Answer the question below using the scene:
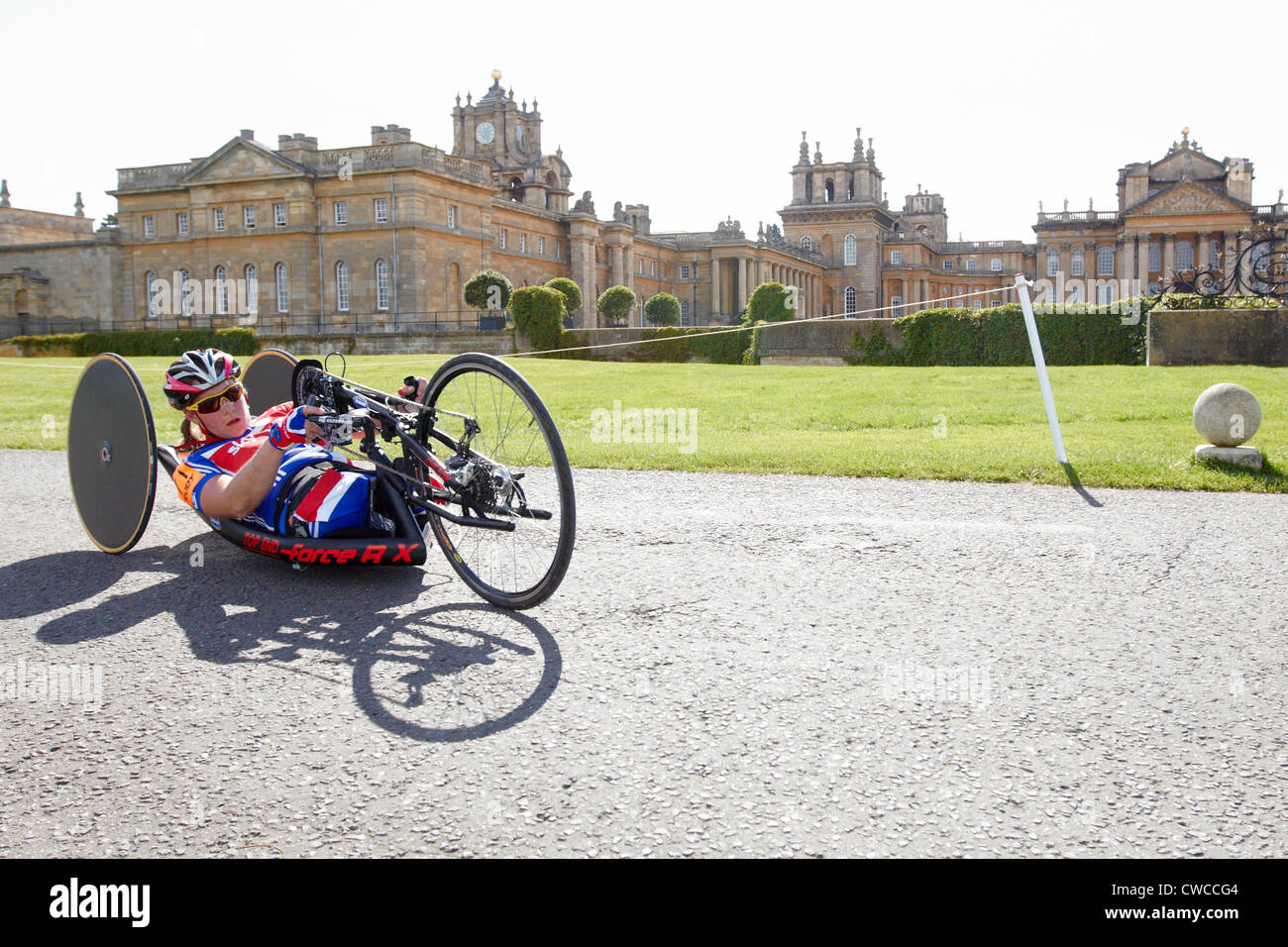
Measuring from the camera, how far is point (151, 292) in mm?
60094

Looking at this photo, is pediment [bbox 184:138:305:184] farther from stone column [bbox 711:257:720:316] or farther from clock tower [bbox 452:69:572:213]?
stone column [bbox 711:257:720:316]

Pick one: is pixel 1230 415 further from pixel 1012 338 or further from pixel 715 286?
pixel 715 286

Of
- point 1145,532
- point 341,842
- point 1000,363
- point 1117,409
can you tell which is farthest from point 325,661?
point 1000,363

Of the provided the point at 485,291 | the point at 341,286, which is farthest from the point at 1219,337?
the point at 341,286

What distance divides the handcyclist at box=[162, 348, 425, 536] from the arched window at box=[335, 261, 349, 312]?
5423cm

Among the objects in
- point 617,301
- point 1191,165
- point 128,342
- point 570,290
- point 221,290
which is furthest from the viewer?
point 1191,165

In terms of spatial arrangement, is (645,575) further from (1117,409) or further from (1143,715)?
(1117,409)

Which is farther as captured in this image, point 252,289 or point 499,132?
point 499,132

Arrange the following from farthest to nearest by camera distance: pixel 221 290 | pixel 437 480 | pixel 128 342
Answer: pixel 221 290 → pixel 128 342 → pixel 437 480

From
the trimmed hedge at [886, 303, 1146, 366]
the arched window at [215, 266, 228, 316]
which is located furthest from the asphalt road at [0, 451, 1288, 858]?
the arched window at [215, 266, 228, 316]

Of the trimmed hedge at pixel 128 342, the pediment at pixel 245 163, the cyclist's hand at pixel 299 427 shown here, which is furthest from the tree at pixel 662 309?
the cyclist's hand at pixel 299 427

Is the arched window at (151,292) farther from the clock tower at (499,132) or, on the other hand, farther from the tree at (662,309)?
the clock tower at (499,132)

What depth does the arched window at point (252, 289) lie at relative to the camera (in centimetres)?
5762

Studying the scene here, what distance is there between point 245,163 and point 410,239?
1147 cm
